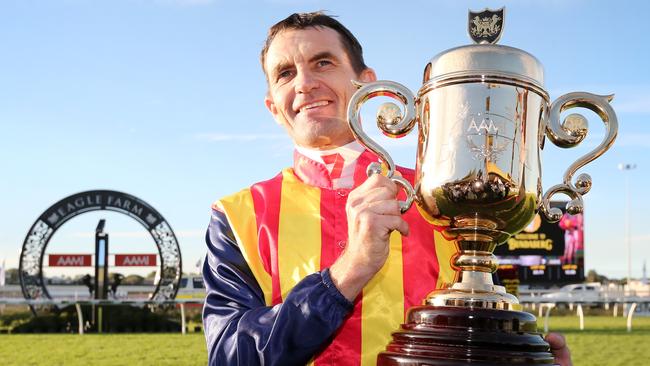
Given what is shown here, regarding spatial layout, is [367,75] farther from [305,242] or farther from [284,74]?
[305,242]

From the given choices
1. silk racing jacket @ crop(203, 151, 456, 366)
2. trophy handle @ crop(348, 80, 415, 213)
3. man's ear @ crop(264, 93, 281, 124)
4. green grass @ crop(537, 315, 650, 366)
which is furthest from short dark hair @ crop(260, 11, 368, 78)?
green grass @ crop(537, 315, 650, 366)

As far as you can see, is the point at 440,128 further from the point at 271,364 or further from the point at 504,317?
the point at 271,364

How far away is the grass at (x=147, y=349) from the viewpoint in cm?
965

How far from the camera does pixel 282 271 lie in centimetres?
171

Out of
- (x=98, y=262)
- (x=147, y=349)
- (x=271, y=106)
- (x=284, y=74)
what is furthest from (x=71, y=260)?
(x=284, y=74)

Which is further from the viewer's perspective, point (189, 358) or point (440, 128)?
point (189, 358)

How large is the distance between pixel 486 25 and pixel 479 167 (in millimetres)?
289

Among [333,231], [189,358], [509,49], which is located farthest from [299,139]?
[189,358]

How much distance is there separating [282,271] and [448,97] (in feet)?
1.76

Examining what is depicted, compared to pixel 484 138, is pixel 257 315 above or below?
below

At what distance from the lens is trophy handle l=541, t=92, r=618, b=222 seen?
146 cm

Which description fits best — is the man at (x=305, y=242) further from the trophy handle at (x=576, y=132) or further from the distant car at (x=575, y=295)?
the distant car at (x=575, y=295)

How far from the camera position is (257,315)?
156 centimetres

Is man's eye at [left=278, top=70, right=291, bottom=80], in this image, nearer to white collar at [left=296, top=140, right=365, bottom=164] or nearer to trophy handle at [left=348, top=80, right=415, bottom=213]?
white collar at [left=296, top=140, right=365, bottom=164]
